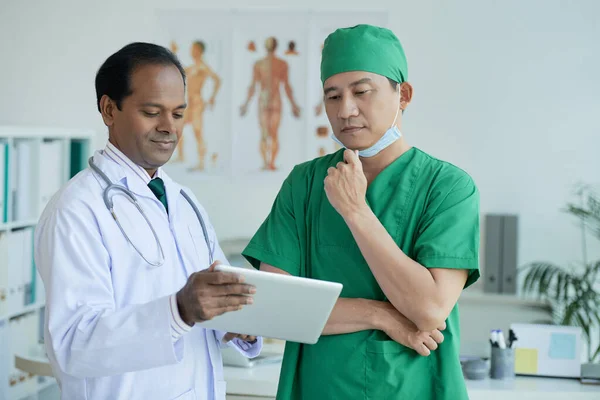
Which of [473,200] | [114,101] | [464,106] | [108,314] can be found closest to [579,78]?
[464,106]

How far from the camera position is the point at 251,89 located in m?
4.14

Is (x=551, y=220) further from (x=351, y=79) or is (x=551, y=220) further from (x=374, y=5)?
(x=351, y=79)

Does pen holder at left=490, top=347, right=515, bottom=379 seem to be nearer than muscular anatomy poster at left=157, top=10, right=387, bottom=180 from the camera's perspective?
Yes

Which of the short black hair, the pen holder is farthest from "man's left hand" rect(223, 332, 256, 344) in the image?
the pen holder

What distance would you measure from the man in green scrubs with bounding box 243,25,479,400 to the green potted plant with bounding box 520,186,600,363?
2.12 metres

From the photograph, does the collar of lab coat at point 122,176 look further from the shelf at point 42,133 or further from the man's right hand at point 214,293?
the shelf at point 42,133

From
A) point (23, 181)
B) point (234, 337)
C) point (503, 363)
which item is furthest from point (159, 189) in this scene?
point (23, 181)

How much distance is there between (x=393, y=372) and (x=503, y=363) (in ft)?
4.37

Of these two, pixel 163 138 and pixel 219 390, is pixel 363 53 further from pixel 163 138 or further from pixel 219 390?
pixel 219 390

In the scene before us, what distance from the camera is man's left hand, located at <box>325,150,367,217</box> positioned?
1.53 m

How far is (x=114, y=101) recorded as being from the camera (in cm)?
165

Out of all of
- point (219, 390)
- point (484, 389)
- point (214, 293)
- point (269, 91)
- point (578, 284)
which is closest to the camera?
point (214, 293)

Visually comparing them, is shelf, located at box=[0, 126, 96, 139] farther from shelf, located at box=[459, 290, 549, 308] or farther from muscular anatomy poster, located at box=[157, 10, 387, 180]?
shelf, located at box=[459, 290, 549, 308]

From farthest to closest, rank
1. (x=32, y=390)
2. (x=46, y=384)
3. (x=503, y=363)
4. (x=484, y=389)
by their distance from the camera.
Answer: (x=46, y=384) < (x=32, y=390) < (x=503, y=363) < (x=484, y=389)
